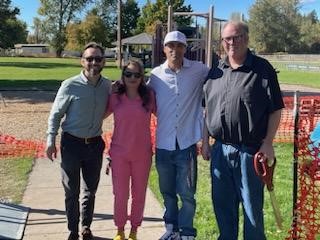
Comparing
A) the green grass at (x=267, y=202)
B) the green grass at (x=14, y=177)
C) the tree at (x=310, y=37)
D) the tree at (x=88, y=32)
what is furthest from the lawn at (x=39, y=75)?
the tree at (x=310, y=37)

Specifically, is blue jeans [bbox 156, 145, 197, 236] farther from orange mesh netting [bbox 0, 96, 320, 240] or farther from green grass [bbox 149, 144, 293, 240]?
orange mesh netting [bbox 0, 96, 320, 240]

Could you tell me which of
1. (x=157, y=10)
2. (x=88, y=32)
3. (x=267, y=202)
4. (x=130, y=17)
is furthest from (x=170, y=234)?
(x=130, y=17)

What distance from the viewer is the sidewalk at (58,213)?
200 inches

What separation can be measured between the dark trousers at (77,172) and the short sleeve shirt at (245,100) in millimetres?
1261

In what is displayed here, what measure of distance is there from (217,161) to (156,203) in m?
2.27

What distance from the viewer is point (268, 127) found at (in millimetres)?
3750

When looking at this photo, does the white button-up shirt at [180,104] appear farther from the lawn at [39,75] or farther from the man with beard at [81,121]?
the lawn at [39,75]

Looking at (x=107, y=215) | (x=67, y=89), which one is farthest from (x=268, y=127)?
(x=107, y=215)

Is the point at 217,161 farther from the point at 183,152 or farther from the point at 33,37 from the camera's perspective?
the point at 33,37

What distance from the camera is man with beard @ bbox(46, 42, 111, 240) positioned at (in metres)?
4.47

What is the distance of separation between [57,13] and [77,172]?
289 ft

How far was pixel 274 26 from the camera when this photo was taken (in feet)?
355

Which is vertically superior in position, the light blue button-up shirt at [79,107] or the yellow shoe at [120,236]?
the light blue button-up shirt at [79,107]

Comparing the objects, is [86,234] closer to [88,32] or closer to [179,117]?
[179,117]
